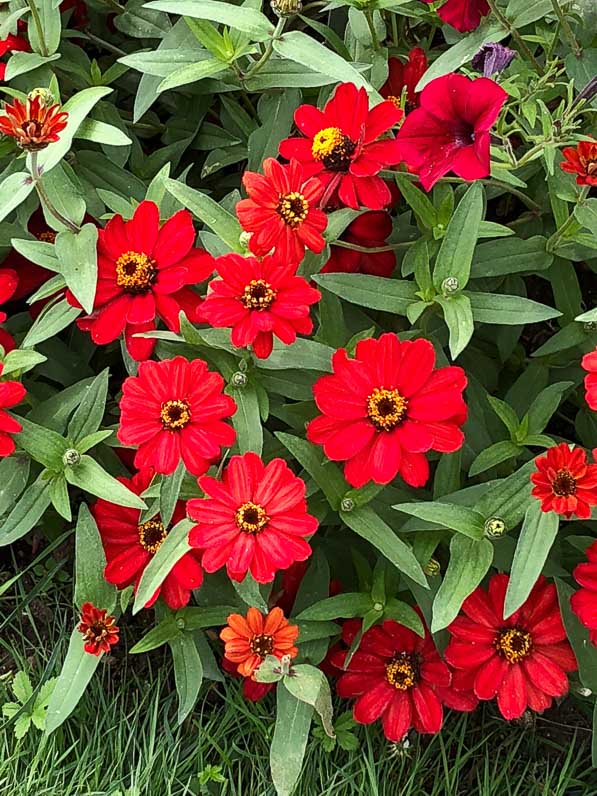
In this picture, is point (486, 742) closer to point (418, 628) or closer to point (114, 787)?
point (418, 628)

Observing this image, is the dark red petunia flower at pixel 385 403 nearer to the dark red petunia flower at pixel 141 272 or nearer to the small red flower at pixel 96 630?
the dark red petunia flower at pixel 141 272

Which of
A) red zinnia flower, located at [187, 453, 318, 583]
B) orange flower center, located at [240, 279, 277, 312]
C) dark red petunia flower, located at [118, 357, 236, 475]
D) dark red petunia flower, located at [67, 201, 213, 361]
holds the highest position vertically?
orange flower center, located at [240, 279, 277, 312]

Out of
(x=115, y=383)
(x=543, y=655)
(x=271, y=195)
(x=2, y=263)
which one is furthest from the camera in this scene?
(x=115, y=383)

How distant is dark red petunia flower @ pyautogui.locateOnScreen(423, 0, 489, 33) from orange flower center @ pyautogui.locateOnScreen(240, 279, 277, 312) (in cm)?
45

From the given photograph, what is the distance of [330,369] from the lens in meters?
1.04

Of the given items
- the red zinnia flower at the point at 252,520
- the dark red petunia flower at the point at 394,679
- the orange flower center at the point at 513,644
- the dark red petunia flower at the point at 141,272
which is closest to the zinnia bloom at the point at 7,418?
the dark red petunia flower at the point at 141,272

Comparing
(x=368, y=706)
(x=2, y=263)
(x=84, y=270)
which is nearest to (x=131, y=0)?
(x=2, y=263)

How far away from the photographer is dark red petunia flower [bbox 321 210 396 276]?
118 cm

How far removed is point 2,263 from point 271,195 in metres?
0.52

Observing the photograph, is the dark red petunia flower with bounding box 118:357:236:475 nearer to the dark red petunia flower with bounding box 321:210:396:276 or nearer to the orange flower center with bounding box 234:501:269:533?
the orange flower center with bounding box 234:501:269:533

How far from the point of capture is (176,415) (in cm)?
95

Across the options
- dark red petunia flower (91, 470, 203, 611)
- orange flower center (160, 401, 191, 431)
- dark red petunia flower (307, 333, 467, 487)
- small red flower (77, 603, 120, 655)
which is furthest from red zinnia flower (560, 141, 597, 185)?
small red flower (77, 603, 120, 655)

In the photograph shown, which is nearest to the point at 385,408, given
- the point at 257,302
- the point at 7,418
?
the point at 257,302

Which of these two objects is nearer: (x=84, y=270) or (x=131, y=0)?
(x=84, y=270)
